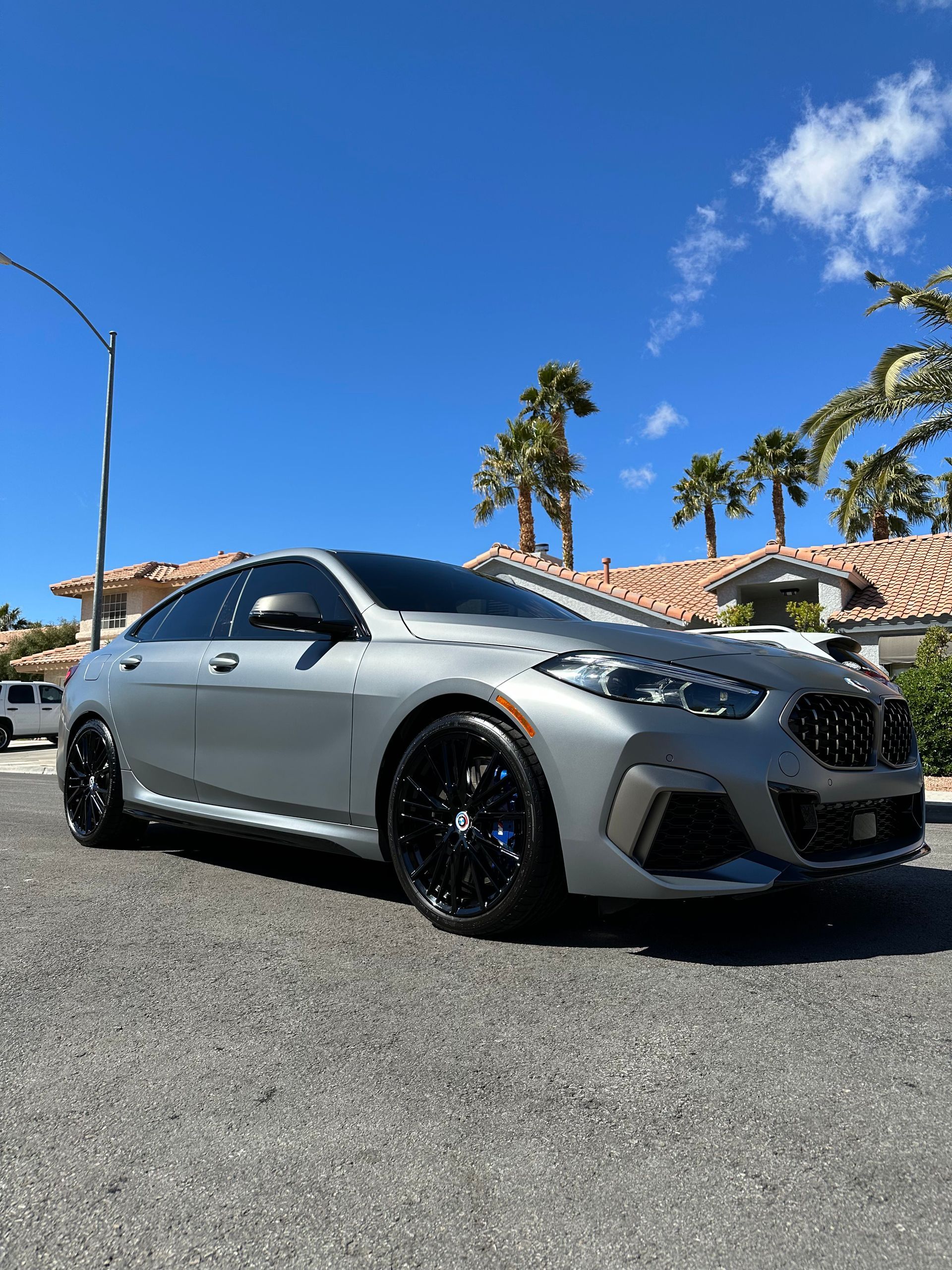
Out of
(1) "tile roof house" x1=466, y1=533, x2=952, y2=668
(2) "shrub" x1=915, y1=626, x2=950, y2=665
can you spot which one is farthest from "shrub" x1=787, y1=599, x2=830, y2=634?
(2) "shrub" x1=915, y1=626, x2=950, y2=665

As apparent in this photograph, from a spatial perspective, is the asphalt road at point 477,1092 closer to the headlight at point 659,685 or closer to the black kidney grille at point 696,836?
the black kidney grille at point 696,836

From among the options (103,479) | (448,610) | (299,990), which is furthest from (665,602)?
(299,990)

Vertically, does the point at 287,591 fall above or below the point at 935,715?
above

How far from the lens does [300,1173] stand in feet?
5.90

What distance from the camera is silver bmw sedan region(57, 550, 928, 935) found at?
309cm

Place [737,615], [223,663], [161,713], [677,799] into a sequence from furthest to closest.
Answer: [737,615], [161,713], [223,663], [677,799]

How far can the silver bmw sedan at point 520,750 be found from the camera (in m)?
3.09

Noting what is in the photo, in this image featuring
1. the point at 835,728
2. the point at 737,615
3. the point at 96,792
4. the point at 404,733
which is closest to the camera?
the point at 835,728

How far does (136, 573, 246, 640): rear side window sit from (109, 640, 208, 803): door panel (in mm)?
67

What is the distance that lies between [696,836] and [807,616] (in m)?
19.8

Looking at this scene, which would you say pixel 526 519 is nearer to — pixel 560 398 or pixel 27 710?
pixel 560 398

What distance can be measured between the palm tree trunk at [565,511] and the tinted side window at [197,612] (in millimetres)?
29443

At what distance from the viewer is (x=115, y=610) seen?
38.0 metres

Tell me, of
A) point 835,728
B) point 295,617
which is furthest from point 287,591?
point 835,728
